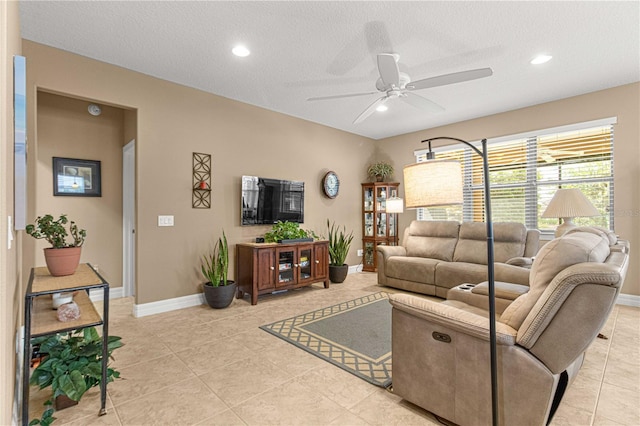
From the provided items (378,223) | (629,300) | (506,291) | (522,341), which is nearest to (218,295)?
(506,291)

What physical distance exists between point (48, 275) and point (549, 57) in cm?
468

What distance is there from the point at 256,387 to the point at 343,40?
2889mm

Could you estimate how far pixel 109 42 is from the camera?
9.31 ft

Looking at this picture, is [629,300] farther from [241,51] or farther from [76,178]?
[76,178]

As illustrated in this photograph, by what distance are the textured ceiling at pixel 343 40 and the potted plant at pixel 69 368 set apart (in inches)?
95.3

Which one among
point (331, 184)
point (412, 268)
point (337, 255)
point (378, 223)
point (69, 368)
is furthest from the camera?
point (378, 223)

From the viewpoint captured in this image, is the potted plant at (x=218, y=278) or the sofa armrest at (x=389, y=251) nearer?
the potted plant at (x=218, y=278)

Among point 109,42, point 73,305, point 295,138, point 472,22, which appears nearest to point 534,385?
point 73,305

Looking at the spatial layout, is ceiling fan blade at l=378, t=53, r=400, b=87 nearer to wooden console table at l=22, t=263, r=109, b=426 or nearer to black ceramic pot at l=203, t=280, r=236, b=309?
wooden console table at l=22, t=263, r=109, b=426

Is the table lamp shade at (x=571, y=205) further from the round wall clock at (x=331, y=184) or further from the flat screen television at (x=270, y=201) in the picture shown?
the flat screen television at (x=270, y=201)

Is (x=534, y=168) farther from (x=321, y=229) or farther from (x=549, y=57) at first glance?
(x=321, y=229)

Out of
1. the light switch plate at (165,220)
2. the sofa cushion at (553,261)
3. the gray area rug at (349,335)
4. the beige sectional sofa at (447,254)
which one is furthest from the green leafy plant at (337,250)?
the sofa cushion at (553,261)

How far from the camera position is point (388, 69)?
263cm

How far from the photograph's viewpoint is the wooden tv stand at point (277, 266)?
12.9 ft
